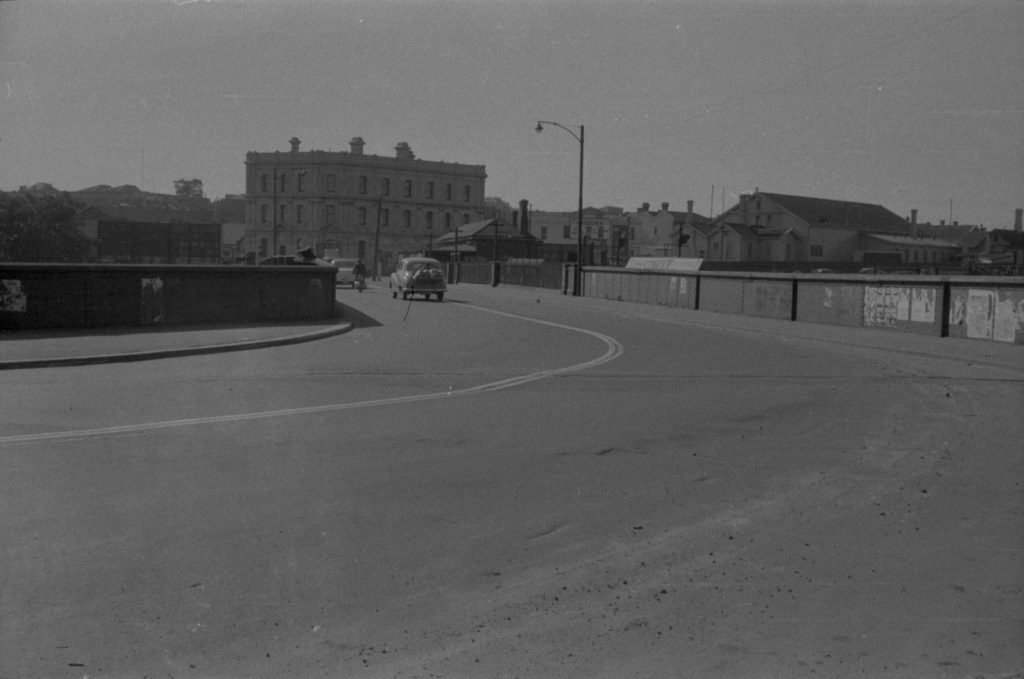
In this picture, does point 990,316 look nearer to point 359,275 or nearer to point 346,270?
point 359,275

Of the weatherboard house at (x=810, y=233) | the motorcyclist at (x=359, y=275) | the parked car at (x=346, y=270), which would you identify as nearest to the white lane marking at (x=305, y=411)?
the motorcyclist at (x=359, y=275)

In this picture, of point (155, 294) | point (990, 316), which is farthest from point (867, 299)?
point (155, 294)

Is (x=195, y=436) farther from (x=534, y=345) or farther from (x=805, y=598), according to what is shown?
(x=534, y=345)

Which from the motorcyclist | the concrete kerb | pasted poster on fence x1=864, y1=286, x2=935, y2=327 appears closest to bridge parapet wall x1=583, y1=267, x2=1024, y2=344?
pasted poster on fence x1=864, y1=286, x2=935, y2=327

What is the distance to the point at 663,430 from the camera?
1023 cm

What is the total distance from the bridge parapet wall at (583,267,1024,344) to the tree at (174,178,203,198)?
27.7 metres

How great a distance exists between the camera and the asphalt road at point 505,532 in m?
4.60

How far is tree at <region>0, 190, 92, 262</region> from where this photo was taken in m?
25.6

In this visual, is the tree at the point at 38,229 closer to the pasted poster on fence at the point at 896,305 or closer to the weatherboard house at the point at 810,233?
the pasted poster on fence at the point at 896,305

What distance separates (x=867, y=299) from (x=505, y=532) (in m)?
23.0

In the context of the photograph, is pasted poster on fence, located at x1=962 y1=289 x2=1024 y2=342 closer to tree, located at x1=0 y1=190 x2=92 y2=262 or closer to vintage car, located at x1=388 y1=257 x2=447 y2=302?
vintage car, located at x1=388 y1=257 x2=447 y2=302

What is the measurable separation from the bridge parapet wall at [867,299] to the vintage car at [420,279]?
29.8ft

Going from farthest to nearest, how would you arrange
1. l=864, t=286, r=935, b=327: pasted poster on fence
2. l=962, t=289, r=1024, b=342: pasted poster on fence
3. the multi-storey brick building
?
the multi-storey brick building → l=864, t=286, r=935, b=327: pasted poster on fence → l=962, t=289, r=1024, b=342: pasted poster on fence

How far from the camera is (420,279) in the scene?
40.3m
